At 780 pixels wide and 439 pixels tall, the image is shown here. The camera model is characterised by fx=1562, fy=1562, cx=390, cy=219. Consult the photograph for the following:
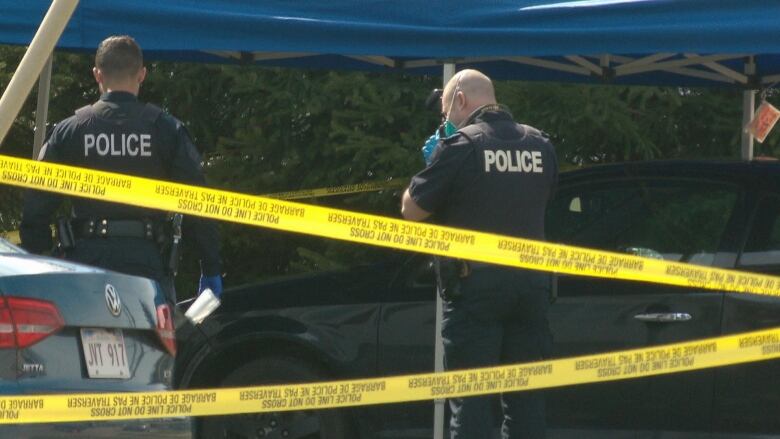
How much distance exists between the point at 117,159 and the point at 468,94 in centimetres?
138

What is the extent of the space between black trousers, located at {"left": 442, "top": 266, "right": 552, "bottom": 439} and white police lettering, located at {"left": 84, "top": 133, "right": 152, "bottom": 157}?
1.33m

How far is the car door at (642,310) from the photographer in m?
6.68

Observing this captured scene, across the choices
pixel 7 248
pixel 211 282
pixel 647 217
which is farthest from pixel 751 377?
pixel 7 248

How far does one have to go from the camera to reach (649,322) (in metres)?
6.70

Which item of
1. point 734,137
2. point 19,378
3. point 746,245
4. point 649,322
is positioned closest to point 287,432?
point 649,322

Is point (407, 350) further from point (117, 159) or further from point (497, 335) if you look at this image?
point (117, 159)

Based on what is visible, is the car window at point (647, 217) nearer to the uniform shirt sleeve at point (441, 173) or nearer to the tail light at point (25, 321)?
the uniform shirt sleeve at point (441, 173)

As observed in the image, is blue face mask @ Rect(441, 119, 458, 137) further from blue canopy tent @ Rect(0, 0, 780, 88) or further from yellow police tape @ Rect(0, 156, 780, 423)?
yellow police tape @ Rect(0, 156, 780, 423)

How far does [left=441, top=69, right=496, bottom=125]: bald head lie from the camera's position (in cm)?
608

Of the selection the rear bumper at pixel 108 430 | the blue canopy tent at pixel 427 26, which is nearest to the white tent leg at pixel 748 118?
the blue canopy tent at pixel 427 26

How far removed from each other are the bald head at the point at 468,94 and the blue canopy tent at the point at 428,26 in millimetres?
348

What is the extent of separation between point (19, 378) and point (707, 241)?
3362mm

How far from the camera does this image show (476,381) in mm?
5781

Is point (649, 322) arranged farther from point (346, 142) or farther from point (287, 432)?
point (346, 142)
